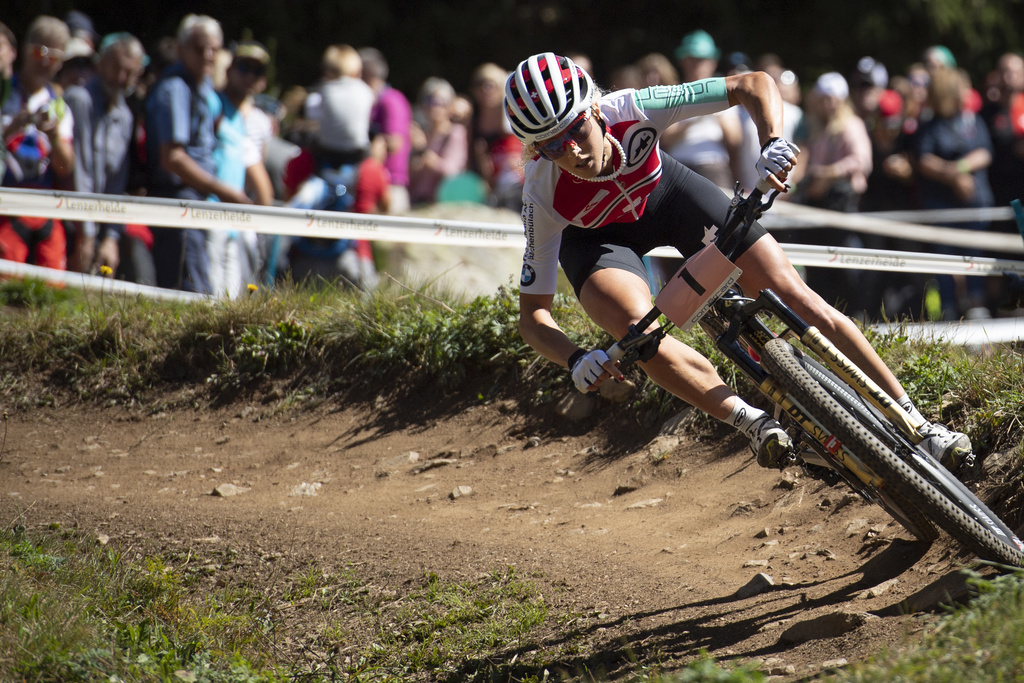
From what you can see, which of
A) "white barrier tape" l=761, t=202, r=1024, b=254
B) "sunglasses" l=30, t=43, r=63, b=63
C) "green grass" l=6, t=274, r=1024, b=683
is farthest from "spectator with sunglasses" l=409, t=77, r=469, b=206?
"green grass" l=6, t=274, r=1024, b=683

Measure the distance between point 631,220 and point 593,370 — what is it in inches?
40.7

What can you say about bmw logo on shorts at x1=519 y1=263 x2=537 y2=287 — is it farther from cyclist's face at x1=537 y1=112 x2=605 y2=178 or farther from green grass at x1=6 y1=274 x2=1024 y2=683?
green grass at x1=6 y1=274 x2=1024 y2=683

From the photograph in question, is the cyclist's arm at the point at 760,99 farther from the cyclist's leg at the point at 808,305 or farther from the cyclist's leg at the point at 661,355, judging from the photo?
the cyclist's leg at the point at 661,355

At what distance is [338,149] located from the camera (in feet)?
27.7

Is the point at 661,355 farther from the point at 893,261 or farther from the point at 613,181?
the point at 893,261

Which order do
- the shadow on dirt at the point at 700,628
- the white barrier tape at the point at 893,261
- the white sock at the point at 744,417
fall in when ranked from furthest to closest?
the white barrier tape at the point at 893,261 → the white sock at the point at 744,417 → the shadow on dirt at the point at 700,628

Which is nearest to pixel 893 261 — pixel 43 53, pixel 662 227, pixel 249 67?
pixel 662 227

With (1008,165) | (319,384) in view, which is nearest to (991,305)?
(1008,165)

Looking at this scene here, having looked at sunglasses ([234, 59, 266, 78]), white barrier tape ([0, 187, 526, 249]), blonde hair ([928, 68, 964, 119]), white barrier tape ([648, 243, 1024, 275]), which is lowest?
white barrier tape ([0, 187, 526, 249])

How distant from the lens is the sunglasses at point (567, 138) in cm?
394

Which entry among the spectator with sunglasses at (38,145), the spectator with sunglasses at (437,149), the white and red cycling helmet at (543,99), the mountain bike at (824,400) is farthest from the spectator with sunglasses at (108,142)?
the mountain bike at (824,400)

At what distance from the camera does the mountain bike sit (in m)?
3.28

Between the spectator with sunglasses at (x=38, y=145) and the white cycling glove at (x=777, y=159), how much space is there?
5.75 meters

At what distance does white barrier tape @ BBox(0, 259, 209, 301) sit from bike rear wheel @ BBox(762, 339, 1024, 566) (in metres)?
4.92
